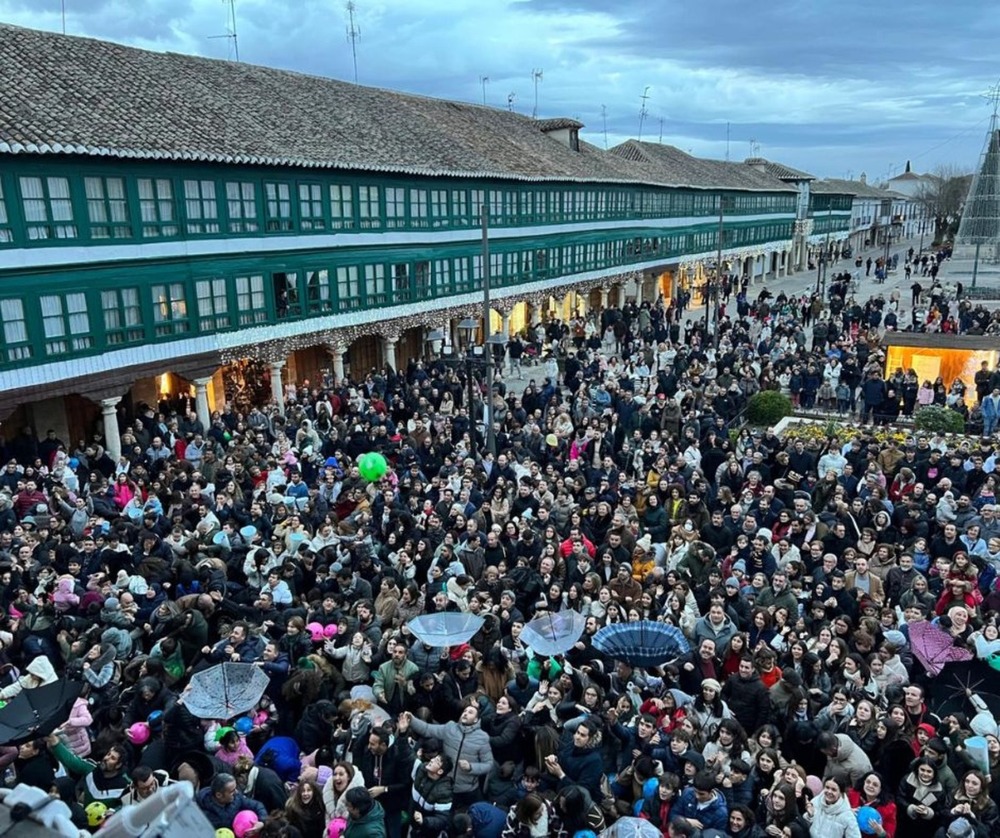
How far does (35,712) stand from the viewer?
7.19 m

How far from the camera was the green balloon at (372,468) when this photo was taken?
620 inches

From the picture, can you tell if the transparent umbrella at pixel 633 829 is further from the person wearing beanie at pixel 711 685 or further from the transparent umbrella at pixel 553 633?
the transparent umbrella at pixel 553 633

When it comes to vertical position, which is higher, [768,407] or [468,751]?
[468,751]

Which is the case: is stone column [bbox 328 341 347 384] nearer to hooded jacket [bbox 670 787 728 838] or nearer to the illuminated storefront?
the illuminated storefront

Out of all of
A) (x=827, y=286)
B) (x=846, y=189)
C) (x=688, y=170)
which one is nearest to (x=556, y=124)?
(x=688, y=170)

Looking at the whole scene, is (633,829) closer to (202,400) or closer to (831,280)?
(202,400)

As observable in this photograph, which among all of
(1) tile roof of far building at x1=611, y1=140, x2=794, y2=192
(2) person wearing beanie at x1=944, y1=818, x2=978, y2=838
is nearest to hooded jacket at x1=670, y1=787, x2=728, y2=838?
(2) person wearing beanie at x1=944, y1=818, x2=978, y2=838

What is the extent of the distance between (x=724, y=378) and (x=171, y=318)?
14706mm

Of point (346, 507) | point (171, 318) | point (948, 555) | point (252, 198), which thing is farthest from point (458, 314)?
point (948, 555)

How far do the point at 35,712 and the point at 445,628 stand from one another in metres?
3.68

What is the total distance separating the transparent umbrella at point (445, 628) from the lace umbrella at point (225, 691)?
1553 millimetres

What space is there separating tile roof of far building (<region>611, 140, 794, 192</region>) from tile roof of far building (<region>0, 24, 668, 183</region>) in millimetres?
18706

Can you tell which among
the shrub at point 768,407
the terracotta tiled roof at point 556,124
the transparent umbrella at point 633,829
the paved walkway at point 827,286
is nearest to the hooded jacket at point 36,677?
the transparent umbrella at point 633,829

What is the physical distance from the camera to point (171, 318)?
22266 millimetres
